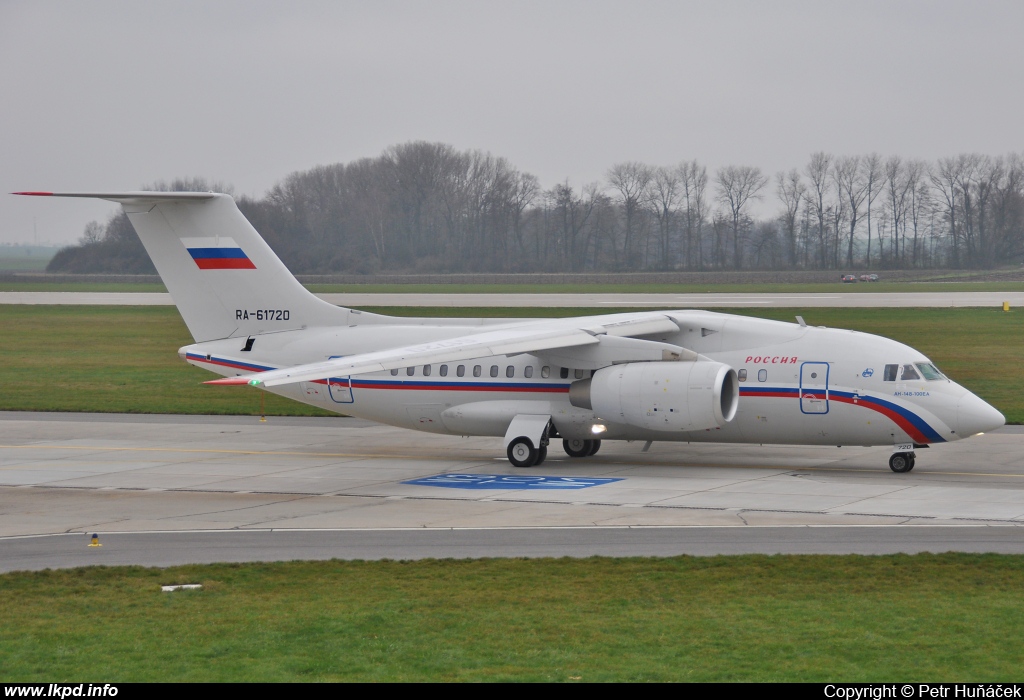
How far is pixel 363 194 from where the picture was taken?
119m

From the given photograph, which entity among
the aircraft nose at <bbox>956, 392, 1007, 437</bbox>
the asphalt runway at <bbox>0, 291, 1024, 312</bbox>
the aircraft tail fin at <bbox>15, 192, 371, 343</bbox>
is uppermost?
the aircraft tail fin at <bbox>15, 192, 371, 343</bbox>

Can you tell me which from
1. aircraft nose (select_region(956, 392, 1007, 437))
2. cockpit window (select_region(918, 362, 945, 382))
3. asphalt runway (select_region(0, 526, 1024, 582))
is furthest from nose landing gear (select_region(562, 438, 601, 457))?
asphalt runway (select_region(0, 526, 1024, 582))

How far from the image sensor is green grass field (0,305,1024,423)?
120 feet

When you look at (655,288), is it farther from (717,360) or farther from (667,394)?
(667,394)

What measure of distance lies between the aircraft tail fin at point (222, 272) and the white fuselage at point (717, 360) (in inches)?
18.3

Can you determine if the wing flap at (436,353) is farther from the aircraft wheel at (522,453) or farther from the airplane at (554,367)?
the aircraft wheel at (522,453)

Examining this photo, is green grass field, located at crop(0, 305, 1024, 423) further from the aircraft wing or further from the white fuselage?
the aircraft wing

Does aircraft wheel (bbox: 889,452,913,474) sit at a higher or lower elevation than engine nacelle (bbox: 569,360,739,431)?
lower

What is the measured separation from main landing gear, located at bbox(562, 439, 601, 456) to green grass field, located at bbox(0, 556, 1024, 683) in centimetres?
1055

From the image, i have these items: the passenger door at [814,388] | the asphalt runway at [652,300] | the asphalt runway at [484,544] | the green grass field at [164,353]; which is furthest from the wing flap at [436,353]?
the asphalt runway at [652,300]

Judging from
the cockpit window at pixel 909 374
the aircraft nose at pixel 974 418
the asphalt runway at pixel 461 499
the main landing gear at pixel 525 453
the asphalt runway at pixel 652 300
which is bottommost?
the asphalt runway at pixel 461 499

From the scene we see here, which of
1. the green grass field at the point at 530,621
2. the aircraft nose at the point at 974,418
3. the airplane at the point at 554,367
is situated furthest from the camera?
the airplane at the point at 554,367

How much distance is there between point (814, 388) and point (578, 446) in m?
5.59

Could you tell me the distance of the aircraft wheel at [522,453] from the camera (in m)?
24.4
